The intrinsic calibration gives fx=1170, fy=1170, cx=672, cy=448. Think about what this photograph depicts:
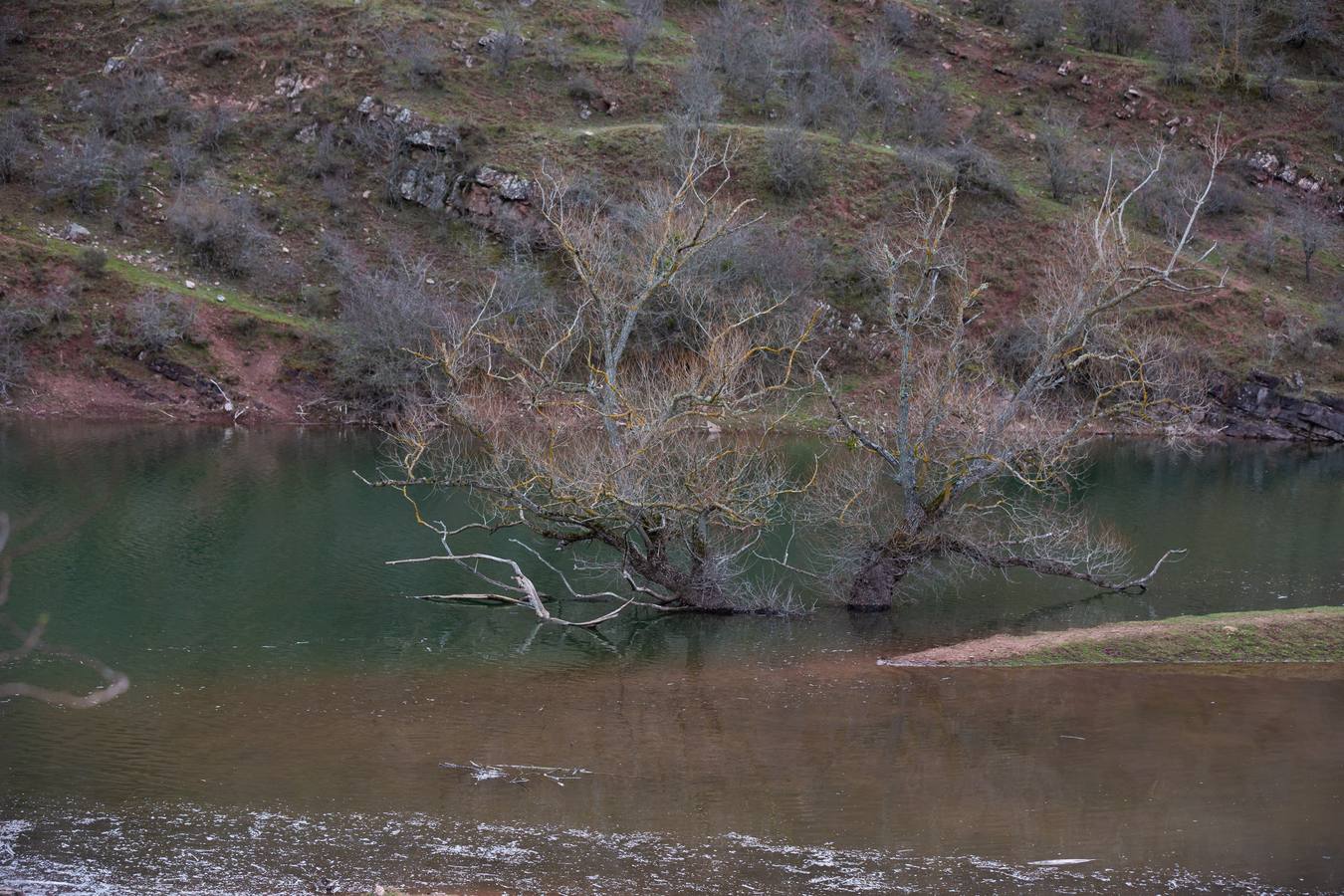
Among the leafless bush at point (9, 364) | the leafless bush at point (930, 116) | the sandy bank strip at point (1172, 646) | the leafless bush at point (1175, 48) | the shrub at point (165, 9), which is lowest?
the leafless bush at point (9, 364)

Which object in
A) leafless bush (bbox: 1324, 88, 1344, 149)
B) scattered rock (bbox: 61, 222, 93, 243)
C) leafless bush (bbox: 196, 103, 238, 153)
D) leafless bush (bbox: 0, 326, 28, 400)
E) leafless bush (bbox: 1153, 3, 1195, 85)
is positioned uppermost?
leafless bush (bbox: 1153, 3, 1195, 85)

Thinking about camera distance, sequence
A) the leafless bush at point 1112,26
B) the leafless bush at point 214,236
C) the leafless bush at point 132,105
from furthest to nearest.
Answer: the leafless bush at point 1112,26, the leafless bush at point 132,105, the leafless bush at point 214,236

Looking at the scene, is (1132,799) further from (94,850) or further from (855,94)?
(855,94)

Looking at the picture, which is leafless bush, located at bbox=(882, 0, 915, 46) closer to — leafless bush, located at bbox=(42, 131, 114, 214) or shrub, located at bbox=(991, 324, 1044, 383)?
shrub, located at bbox=(991, 324, 1044, 383)

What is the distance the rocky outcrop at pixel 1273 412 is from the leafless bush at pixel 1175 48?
94.2 feet

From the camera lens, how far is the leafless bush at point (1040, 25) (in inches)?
2953

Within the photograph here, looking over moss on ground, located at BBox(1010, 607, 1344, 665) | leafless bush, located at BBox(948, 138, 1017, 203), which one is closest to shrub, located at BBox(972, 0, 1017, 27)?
leafless bush, located at BBox(948, 138, 1017, 203)

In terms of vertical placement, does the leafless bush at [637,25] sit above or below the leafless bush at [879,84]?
above

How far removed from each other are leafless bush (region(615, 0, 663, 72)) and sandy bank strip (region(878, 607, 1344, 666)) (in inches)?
2035

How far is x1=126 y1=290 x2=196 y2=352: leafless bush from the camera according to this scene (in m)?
46.2

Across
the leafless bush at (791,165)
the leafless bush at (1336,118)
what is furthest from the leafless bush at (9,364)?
the leafless bush at (1336,118)

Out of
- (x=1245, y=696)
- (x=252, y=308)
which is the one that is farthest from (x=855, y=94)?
(x=1245, y=696)

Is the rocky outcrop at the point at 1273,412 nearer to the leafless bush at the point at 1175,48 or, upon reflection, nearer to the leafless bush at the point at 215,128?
the leafless bush at the point at 1175,48

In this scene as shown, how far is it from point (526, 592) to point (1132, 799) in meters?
12.8
